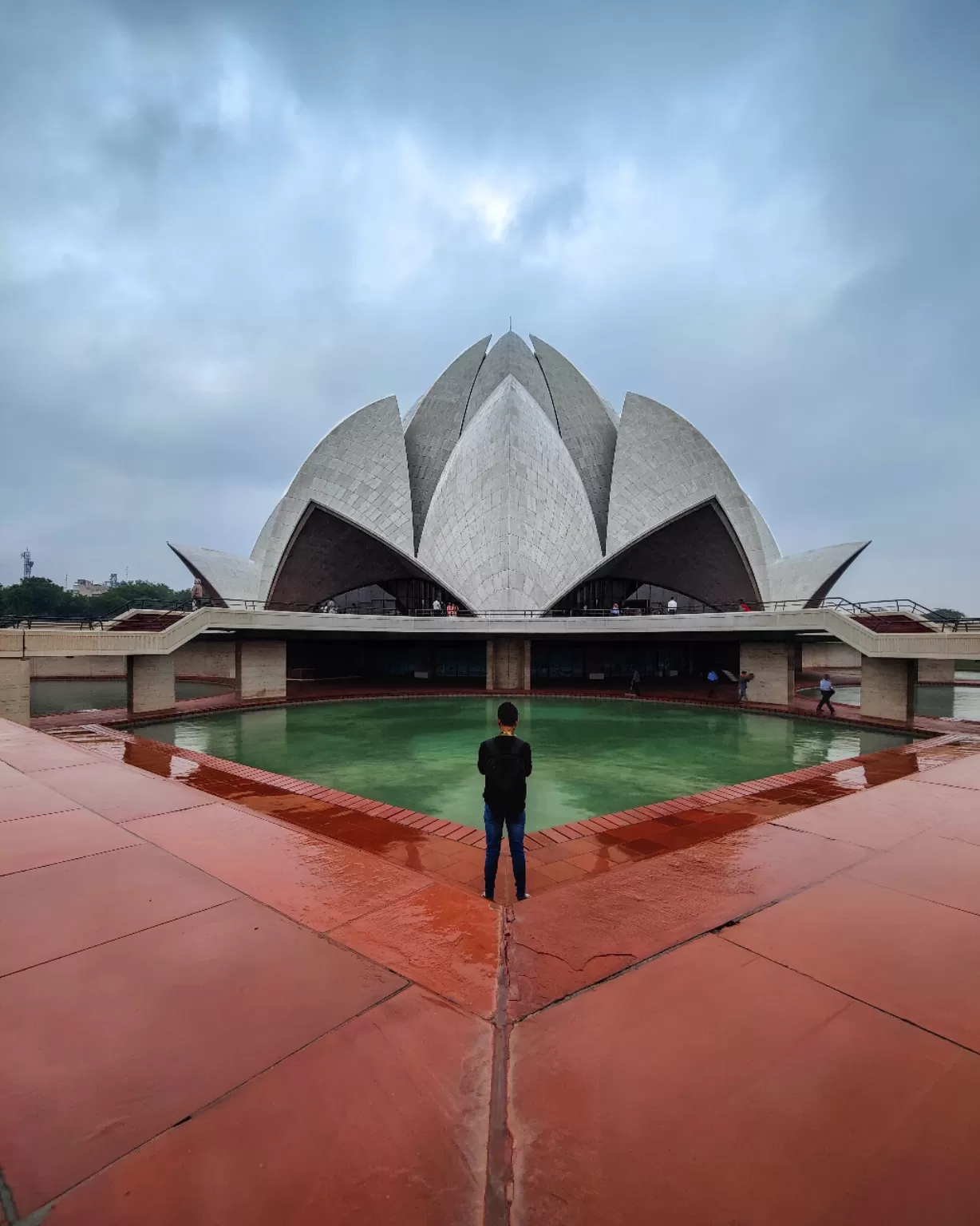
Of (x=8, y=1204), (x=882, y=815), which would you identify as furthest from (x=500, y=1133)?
(x=882, y=815)

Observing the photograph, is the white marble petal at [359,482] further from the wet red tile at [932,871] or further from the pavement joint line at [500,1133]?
the pavement joint line at [500,1133]

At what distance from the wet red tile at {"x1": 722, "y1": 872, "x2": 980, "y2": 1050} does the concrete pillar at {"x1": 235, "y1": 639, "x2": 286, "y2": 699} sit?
1481 centimetres

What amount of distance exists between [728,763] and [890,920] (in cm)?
618

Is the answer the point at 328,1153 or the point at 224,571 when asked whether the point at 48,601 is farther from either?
the point at 328,1153

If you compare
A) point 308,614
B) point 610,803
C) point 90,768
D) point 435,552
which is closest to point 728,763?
point 610,803

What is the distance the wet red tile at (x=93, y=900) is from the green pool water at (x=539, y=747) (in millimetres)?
2980

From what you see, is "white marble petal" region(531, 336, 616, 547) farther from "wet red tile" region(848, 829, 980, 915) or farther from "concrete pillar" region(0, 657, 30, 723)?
"wet red tile" region(848, 829, 980, 915)

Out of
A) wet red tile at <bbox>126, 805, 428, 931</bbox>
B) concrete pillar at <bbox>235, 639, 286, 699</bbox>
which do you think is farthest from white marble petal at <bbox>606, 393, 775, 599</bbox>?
wet red tile at <bbox>126, 805, 428, 931</bbox>

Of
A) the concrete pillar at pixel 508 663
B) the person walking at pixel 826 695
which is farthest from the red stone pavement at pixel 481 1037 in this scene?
the concrete pillar at pixel 508 663

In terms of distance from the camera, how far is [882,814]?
408 centimetres

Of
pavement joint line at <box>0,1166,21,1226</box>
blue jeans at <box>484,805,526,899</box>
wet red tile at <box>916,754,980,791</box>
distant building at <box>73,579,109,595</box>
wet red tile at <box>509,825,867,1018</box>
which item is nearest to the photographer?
pavement joint line at <box>0,1166,21,1226</box>

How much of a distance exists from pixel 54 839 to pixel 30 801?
105 centimetres

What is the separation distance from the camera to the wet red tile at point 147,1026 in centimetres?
132

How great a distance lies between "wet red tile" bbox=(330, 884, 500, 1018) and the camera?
205 cm
